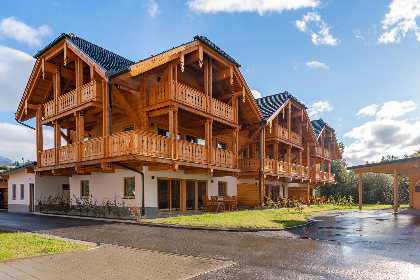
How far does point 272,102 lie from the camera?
29359 mm

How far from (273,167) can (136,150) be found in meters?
14.3

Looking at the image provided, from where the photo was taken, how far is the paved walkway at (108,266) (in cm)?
577

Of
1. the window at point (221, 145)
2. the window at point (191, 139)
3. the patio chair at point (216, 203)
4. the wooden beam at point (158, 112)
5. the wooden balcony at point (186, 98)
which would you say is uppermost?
the wooden balcony at point (186, 98)

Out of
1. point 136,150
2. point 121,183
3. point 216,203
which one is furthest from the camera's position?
point 216,203

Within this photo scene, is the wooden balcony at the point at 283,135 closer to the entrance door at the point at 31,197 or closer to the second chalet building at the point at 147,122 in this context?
the second chalet building at the point at 147,122

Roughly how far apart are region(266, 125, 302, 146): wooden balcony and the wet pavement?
15.0m

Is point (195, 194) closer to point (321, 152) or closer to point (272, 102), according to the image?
point (272, 102)

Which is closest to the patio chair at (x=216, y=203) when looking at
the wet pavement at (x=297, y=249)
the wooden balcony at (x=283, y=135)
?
the wooden balcony at (x=283, y=135)

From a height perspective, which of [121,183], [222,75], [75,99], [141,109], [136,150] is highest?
[222,75]

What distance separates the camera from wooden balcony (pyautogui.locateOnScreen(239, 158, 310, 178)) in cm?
2495

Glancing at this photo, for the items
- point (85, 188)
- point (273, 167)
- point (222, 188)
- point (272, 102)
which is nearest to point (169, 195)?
point (222, 188)

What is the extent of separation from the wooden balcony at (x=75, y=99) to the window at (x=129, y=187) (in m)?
4.89

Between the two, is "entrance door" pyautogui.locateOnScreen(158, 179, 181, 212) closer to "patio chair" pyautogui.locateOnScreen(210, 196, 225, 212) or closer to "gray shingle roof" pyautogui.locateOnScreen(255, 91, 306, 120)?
"patio chair" pyautogui.locateOnScreen(210, 196, 225, 212)

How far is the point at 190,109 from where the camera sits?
19047 mm
